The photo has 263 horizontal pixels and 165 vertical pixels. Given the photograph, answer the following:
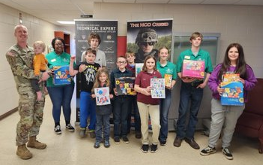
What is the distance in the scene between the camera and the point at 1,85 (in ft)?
13.2

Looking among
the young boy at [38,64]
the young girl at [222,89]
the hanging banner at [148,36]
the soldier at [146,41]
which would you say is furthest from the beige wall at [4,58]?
the young girl at [222,89]

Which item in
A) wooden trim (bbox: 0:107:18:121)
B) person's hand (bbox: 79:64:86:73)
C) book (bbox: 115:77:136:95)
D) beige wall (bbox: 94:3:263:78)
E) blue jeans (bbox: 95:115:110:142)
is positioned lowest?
wooden trim (bbox: 0:107:18:121)

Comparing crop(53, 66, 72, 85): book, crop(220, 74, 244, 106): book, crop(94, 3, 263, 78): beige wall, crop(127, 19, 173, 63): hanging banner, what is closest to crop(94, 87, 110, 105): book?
crop(53, 66, 72, 85): book

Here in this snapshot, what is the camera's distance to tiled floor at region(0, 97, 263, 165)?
8.14 ft

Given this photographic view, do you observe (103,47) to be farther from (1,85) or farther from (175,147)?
(1,85)

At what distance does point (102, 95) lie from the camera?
107 inches

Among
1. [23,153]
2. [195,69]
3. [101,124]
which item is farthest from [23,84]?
[195,69]

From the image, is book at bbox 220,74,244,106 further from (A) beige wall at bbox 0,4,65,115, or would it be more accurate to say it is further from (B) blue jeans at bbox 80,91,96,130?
(A) beige wall at bbox 0,4,65,115

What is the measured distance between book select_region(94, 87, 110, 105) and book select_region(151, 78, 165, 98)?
65 centimetres

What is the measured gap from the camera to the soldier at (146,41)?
331 centimetres

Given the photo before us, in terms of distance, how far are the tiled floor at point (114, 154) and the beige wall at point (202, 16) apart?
1.69m

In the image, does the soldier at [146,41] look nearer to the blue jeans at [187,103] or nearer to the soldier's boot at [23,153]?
the blue jeans at [187,103]

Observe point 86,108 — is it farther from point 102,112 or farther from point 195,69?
point 195,69

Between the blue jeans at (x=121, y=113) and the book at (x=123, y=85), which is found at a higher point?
the book at (x=123, y=85)
